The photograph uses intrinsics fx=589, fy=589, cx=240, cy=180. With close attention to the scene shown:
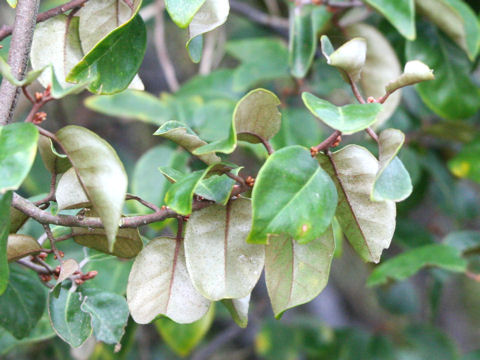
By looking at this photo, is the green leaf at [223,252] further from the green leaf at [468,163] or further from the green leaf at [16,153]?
the green leaf at [468,163]

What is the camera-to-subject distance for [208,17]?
496 mm

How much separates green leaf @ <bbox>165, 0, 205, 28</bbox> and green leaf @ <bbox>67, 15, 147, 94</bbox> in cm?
5

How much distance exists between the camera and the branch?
44 cm

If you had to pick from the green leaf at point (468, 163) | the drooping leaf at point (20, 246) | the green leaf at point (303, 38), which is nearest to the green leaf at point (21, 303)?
the drooping leaf at point (20, 246)

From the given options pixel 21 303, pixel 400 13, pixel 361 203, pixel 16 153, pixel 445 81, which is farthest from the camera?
pixel 445 81

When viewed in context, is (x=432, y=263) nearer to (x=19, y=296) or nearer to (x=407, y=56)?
(x=407, y=56)

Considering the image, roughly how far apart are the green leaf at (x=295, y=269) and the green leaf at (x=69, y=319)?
0.16m

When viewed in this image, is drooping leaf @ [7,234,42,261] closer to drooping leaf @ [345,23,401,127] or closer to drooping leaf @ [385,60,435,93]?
drooping leaf @ [385,60,435,93]

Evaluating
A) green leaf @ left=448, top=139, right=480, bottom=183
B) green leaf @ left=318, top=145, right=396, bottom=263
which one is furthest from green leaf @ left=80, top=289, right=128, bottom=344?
green leaf @ left=448, top=139, right=480, bottom=183

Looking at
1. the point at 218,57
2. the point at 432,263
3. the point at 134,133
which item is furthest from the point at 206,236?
the point at 134,133

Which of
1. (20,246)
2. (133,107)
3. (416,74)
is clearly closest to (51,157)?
(20,246)

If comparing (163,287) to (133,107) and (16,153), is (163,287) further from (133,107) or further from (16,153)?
(133,107)

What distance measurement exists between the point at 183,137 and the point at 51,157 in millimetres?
125

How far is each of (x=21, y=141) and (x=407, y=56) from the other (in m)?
0.73
